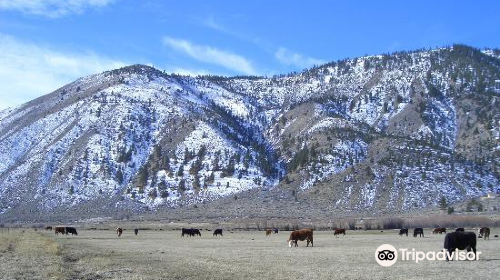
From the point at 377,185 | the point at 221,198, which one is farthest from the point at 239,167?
the point at 377,185

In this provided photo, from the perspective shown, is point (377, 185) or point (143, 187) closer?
point (377, 185)

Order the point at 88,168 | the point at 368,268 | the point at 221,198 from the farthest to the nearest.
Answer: the point at 88,168, the point at 221,198, the point at 368,268

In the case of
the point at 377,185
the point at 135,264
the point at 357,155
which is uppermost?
the point at 357,155

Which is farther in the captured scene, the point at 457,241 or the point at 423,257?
the point at 423,257

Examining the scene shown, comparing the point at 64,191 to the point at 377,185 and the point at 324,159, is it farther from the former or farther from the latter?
the point at 377,185

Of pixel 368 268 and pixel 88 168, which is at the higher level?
pixel 88 168

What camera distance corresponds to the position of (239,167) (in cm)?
19438

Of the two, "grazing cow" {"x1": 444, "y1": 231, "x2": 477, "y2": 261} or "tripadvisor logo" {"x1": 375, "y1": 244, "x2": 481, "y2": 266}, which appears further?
"grazing cow" {"x1": 444, "y1": 231, "x2": 477, "y2": 261}

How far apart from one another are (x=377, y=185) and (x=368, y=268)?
460ft

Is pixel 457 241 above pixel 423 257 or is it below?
above

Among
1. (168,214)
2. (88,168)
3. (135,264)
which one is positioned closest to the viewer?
(135,264)

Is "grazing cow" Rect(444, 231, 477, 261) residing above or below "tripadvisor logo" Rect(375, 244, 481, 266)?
above

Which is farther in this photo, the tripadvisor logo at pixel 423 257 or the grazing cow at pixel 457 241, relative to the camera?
the grazing cow at pixel 457 241

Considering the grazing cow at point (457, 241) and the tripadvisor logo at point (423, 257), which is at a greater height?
the grazing cow at point (457, 241)
